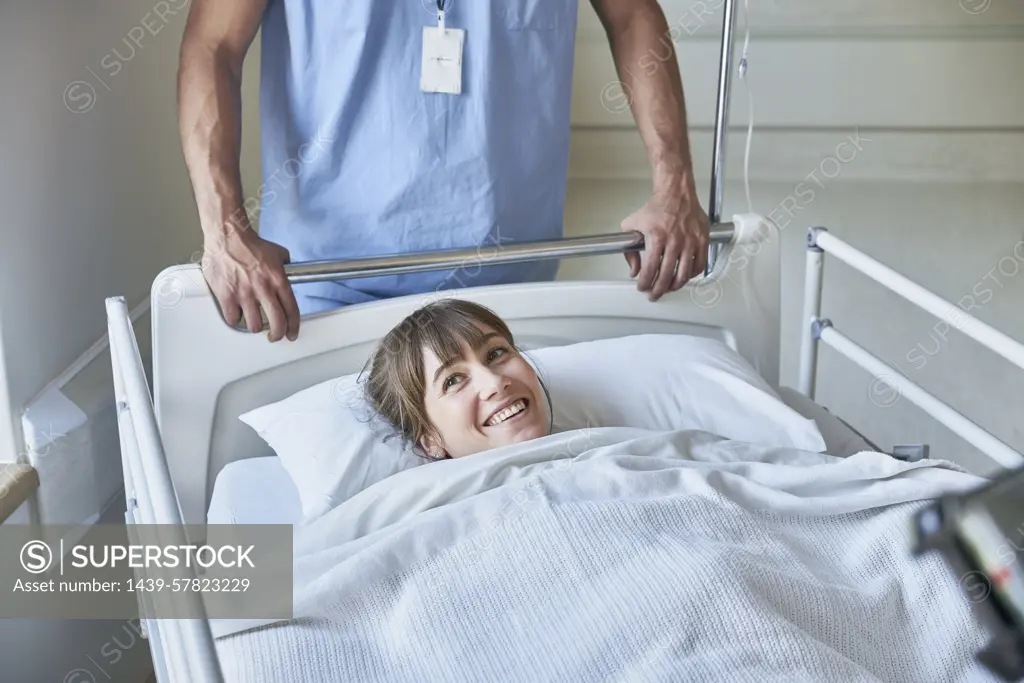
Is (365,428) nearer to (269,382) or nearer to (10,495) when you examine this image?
(269,382)

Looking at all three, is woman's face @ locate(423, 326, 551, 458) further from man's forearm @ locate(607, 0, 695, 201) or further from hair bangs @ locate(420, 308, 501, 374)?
man's forearm @ locate(607, 0, 695, 201)

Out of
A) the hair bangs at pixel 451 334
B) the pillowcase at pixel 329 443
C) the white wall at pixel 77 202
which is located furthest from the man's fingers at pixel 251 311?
the white wall at pixel 77 202

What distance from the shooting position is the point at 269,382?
1754 millimetres

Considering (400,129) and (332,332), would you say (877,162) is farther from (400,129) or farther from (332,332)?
(332,332)

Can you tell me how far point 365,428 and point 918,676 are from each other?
81 centimetres

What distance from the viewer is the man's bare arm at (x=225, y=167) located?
1.64m

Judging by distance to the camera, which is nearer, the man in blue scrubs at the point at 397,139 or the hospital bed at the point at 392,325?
the hospital bed at the point at 392,325

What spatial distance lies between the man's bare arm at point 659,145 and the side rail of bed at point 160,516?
867 millimetres

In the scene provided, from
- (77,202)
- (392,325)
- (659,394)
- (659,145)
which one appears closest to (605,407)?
(659,394)

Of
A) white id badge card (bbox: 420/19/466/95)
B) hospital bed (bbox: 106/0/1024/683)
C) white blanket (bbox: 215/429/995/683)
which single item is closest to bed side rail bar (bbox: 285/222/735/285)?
hospital bed (bbox: 106/0/1024/683)

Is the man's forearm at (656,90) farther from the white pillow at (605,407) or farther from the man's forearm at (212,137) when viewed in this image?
the man's forearm at (212,137)

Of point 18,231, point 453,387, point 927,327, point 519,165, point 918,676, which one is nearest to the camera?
point 918,676

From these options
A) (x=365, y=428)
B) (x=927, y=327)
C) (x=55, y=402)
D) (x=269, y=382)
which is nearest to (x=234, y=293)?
(x=269, y=382)

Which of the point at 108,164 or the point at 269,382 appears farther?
the point at 108,164
